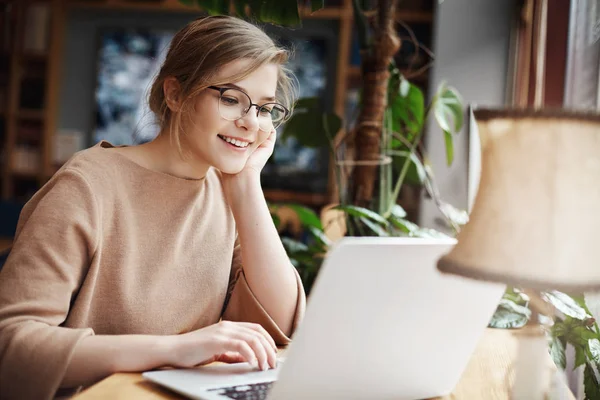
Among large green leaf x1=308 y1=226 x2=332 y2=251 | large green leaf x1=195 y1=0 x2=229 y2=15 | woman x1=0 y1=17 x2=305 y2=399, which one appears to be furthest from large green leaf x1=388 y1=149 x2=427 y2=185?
woman x1=0 y1=17 x2=305 y2=399

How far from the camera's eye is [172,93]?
136cm

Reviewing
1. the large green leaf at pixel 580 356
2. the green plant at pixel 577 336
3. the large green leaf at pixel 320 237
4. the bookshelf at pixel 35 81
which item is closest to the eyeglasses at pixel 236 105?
the green plant at pixel 577 336

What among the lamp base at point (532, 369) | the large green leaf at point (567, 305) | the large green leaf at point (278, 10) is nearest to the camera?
the lamp base at point (532, 369)

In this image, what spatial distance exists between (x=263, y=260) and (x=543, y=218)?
750 mm

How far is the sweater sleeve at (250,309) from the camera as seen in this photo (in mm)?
1264

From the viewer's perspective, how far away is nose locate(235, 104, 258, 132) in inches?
50.4

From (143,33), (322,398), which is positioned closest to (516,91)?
(143,33)

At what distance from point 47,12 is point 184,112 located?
4457mm

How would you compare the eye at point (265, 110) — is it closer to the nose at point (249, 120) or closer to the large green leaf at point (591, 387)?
the nose at point (249, 120)

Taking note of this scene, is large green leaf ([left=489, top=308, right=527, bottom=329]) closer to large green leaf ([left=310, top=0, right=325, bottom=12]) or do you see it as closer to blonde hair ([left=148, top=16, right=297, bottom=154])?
blonde hair ([left=148, top=16, right=297, bottom=154])

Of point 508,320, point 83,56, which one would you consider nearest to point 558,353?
point 508,320

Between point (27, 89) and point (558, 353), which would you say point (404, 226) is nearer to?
point (558, 353)

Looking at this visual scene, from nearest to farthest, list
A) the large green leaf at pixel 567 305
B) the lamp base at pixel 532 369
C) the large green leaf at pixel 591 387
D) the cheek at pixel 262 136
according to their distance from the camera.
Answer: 1. the lamp base at pixel 532 369
2. the large green leaf at pixel 591 387
3. the large green leaf at pixel 567 305
4. the cheek at pixel 262 136

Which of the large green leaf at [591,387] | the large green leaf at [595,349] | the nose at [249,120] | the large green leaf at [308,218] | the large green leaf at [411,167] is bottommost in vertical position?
the large green leaf at [591,387]
